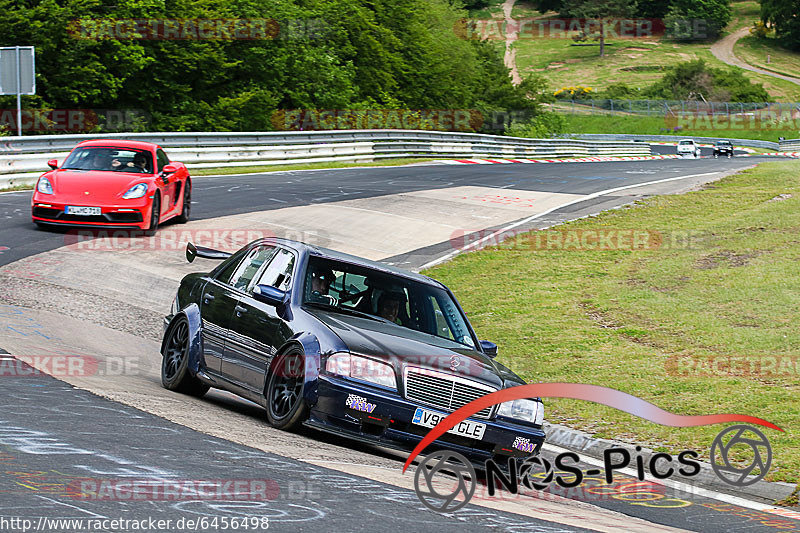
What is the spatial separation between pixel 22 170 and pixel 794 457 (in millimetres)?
18961

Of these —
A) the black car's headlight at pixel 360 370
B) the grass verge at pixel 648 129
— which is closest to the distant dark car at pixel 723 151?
the grass verge at pixel 648 129

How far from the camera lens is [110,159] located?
17000 millimetres

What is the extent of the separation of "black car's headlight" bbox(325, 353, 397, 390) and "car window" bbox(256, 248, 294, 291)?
3.90 ft

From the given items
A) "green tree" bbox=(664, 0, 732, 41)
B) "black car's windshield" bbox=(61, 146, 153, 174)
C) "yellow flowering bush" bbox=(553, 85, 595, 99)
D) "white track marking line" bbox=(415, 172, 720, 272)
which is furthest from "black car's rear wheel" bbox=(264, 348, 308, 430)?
"green tree" bbox=(664, 0, 732, 41)

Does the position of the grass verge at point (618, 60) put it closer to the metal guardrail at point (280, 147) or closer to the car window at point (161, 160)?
the metal guardrail at point (280, 147)

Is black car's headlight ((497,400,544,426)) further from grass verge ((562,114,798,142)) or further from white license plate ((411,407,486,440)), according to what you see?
grass verge ((562,114,798,142))

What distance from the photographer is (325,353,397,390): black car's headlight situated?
274 inches

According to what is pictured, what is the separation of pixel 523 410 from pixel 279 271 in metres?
2.35

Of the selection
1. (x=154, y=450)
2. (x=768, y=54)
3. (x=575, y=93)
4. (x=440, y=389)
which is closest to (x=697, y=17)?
(x=768, y=54)

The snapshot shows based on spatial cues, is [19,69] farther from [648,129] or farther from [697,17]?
[697,17]

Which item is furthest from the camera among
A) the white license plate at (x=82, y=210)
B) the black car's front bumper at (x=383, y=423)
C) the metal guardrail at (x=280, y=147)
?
the metal guardrail at (x=280, y=147)

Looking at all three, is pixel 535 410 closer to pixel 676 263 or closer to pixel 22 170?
pixel 676 263

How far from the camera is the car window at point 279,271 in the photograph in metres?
8.08

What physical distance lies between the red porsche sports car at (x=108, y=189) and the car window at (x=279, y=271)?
8.45 meters
